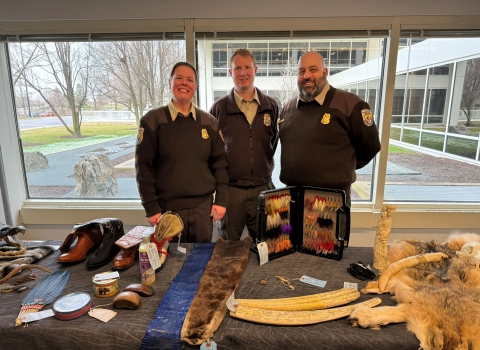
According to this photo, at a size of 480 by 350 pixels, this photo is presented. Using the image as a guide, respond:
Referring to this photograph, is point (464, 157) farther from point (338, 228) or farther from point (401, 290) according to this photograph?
point (401, 290)

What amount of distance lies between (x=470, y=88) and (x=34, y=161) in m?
4.09

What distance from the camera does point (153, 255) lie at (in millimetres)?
1233

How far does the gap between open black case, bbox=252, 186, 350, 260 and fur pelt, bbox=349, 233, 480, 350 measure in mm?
305

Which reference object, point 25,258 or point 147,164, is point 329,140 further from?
point 25,258

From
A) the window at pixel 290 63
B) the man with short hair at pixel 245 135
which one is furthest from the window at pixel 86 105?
the man with short hair at pixel 245 135

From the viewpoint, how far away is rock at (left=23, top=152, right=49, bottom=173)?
2.87 m

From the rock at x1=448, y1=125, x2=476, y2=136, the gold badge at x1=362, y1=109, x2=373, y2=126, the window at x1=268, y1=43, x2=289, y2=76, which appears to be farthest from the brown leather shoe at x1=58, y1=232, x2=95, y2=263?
the rock at x1=448, y1=125, x2=476, y2=136

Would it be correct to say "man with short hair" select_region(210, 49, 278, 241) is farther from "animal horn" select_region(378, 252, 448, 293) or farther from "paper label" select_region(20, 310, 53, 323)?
"paper label" select_region(20, 310, 53, 323)

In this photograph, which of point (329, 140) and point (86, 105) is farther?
point (86, 105)

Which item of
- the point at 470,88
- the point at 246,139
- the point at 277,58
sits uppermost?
the point at 277,58

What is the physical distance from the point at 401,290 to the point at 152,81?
2433 millimetres

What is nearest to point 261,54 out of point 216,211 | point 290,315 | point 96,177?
point 216,211

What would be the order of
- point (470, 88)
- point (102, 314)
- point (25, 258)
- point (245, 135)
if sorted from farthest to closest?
point (470, 88)
point (245, 135)
point (25, 258)
point (102, 314)

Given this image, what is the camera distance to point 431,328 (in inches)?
37.2
